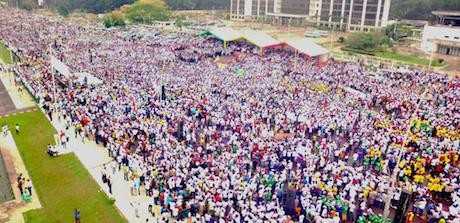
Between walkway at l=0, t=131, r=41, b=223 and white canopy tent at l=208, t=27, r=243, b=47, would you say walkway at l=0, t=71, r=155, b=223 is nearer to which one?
walkway at l=0, t=131, r=41, b=223

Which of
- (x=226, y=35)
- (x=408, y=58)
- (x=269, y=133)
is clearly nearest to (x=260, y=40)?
(x=226, y=35)

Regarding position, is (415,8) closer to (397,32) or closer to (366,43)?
(397,32)

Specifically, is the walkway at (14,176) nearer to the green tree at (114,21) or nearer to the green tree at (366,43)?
the green tree at (366,43)

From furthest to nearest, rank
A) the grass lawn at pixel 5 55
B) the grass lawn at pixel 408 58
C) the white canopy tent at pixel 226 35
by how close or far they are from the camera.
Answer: the white canopy tent at pixel 226 35 < the grass lawn at pixel 408 58 < the grass lawn at pixel 5 55

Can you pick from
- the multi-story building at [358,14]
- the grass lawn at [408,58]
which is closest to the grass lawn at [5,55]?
the grass lawn at [408,58]

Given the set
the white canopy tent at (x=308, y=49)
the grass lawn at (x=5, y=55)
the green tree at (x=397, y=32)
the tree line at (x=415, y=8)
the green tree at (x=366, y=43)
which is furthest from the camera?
the tree line at (x=415, y=8)

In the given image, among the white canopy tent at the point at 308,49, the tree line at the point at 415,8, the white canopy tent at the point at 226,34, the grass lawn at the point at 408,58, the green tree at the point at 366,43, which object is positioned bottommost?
the grass lawn at the point at 408,58

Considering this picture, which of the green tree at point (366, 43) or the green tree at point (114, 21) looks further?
the green tree at point (114, 21)

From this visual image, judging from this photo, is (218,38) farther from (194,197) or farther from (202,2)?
(202,2)
